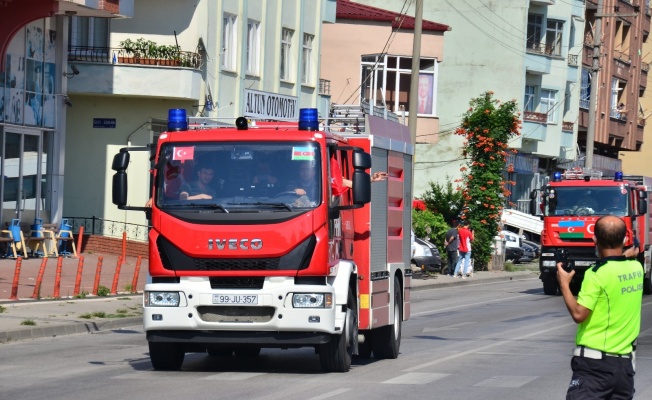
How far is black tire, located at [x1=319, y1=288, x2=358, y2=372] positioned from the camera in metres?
13.6

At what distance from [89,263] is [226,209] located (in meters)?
19.3

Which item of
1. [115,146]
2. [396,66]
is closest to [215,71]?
[115,146]

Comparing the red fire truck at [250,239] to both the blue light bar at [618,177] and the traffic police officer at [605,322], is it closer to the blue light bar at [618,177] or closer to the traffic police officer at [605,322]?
the traffic police officer at [605,322]

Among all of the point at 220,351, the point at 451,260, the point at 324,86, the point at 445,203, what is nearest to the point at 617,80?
the point at 324,86

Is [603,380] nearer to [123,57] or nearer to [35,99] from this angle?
[35,99]

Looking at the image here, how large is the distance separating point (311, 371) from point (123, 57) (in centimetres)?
2225

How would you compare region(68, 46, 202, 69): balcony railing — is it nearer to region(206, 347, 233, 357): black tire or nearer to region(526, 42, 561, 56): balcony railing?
region(206, 347, 233, 357): black tire

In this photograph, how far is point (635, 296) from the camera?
7824mm

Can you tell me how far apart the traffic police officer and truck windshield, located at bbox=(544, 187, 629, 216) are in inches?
945

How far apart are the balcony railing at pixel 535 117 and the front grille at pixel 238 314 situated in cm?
5005

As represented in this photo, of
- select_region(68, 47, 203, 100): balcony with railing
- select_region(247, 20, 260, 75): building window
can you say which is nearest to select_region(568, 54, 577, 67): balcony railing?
select_region(247, 20, 260, 75): building window

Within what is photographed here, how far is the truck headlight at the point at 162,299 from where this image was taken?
13.1 m

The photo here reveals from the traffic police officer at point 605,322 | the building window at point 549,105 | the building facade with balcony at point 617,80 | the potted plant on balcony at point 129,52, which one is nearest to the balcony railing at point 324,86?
the potted plant on balcony at point 129,52

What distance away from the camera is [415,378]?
13.6m
